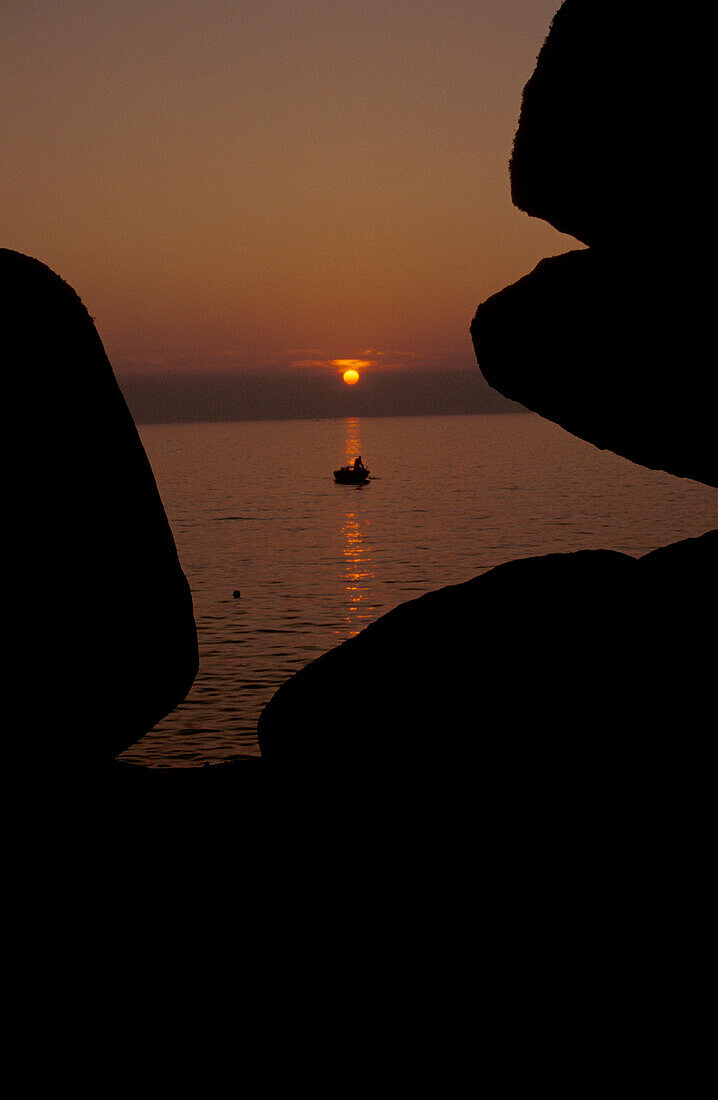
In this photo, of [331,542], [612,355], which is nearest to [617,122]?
[612,355]

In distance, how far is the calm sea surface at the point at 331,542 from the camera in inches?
1406

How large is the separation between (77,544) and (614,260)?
5.01 m

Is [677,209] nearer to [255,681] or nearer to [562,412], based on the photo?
[562,412]

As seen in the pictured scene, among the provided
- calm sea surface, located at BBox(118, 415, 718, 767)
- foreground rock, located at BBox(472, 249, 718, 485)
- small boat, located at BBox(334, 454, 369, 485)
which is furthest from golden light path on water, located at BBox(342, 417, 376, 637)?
small boat, located at BBox(334, 454, 369, 485)

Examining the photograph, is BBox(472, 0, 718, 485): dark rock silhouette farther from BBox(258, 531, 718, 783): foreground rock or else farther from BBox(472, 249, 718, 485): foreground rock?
BBox(258, 531, 718, 783): foreground rock

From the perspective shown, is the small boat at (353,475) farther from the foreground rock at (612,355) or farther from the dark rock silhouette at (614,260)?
the dark rock silhouette at (614,260)

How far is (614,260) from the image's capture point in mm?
9219

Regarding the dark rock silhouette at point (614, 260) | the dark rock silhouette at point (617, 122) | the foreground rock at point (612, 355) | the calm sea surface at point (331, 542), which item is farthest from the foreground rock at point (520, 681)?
the calm sea surface at point (331, 542)


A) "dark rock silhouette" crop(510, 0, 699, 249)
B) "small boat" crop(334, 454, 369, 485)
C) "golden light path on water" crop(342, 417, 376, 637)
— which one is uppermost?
"dark rock silhouette" crop(510, 0, 699, 249)

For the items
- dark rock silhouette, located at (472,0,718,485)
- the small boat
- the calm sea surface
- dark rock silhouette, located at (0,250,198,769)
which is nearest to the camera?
dark rock silhouette, located at (472,0,718,485)

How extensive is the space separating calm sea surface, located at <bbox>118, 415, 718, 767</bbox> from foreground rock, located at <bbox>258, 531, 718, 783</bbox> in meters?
19.9

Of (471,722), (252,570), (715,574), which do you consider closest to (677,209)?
(715,574)

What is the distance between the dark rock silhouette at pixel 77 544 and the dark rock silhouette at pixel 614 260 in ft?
11.3

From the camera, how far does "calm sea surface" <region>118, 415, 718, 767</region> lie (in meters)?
35.7
